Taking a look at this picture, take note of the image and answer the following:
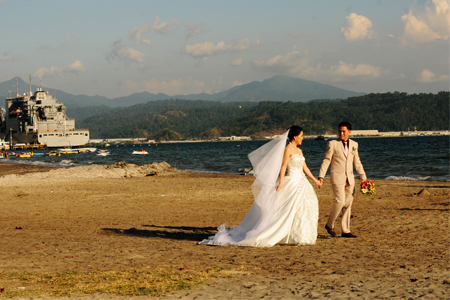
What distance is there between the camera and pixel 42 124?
133 meters

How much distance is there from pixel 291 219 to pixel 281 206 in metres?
0.33

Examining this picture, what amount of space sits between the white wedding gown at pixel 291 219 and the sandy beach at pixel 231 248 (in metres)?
0.22

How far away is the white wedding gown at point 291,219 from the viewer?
8.38 m

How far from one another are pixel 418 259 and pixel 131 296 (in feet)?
16.0

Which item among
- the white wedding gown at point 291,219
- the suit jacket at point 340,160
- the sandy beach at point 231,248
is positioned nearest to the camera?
the sandy beach at point 231,248

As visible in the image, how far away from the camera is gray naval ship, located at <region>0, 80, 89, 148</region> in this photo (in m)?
132

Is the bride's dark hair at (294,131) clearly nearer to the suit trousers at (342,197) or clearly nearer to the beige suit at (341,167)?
the beige suit at (341,167)

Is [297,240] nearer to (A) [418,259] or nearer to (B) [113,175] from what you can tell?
(A) [418,259]

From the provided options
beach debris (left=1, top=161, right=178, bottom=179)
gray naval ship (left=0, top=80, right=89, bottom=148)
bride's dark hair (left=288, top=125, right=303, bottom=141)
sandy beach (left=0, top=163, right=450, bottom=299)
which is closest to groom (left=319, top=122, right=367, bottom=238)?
bride's dark hair (left=288, top=125, right=303, bottom=141)

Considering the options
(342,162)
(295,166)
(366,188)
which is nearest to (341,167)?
(342,162)

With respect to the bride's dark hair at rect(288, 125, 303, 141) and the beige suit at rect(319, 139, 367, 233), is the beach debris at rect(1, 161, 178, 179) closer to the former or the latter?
the bride's dark hair at rect(288, 125, 303, 141)

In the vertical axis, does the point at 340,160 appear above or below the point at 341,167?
above

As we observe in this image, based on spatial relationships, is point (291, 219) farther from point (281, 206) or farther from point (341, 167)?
point (341, 167)

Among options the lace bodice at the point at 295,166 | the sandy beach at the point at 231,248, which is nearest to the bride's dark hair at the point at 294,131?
the lace bodice at the point at 295,166
